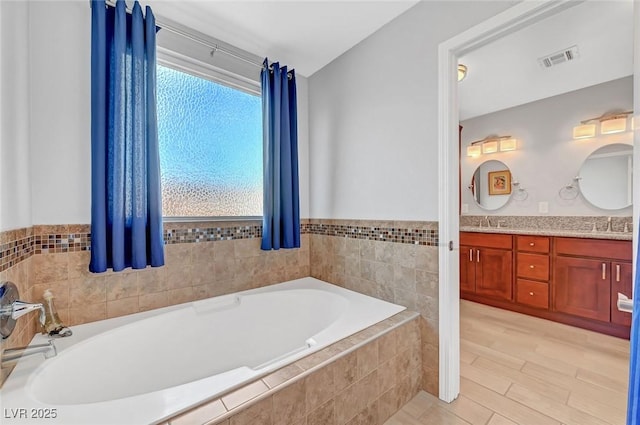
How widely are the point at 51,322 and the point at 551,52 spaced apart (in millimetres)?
3699

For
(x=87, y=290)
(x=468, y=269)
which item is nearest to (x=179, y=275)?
(x=87, y=290)

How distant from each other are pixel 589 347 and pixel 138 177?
3.45 m

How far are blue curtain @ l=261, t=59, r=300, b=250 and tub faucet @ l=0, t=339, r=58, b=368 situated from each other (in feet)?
3.88

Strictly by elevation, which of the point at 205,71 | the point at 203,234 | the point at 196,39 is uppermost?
the point at 196,39

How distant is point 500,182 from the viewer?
3.32m

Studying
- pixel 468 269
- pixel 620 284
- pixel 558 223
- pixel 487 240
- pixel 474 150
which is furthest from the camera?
pixel 474 150

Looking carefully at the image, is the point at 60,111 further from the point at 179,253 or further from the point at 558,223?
the point at 558,223

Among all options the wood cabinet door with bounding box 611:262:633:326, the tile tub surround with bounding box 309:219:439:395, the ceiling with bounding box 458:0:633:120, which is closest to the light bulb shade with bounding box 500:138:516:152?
the ceiling with bounding box 458:0:633:120

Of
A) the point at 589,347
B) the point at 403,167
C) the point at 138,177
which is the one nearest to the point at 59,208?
the point at 138,177

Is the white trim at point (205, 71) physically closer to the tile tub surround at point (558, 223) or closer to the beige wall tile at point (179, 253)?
the beige wall tile at point (179, 253)

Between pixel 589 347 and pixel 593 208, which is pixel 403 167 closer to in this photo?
pixel 589 347

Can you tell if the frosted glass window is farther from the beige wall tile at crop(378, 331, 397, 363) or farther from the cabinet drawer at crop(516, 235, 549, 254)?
the cabinet drawer at crop(516, 235, 549, 254)

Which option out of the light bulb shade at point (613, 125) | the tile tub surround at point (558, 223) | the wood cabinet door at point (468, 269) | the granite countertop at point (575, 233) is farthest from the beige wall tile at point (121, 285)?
the light bulb shade at point (613, 125)

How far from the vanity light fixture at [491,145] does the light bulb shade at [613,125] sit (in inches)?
29.0
